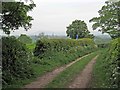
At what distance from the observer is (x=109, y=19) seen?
3756 cm

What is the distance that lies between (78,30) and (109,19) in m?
36.7

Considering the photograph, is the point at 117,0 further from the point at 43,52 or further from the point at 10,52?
the point at 10,52

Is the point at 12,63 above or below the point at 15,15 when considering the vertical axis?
below

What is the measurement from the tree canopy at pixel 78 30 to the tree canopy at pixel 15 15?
54.8 m

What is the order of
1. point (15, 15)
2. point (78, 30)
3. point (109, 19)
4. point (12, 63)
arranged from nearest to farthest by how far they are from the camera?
point (12, 63)
point (15, 15)
point (109, 19)
point (78, 30)

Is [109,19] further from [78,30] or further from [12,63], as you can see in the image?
[78,30]

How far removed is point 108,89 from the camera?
1109 centimetres

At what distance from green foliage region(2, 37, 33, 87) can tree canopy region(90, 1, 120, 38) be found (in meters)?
18.6

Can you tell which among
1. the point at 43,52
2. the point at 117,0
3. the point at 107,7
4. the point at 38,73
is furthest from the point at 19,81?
the point at 107,7

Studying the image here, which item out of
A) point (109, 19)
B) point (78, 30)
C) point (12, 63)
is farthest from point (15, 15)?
point (78, 30)

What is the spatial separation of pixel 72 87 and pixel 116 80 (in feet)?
6.46

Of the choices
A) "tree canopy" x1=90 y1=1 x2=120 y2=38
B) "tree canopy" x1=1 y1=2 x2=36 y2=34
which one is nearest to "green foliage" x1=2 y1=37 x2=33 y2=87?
"tree canopy" x1=1 y1=2 x2=36 y2=34

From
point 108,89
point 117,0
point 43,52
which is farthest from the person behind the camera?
point 117,0

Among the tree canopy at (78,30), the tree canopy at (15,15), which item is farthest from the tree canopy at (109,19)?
the tree canopy at (78,30)
